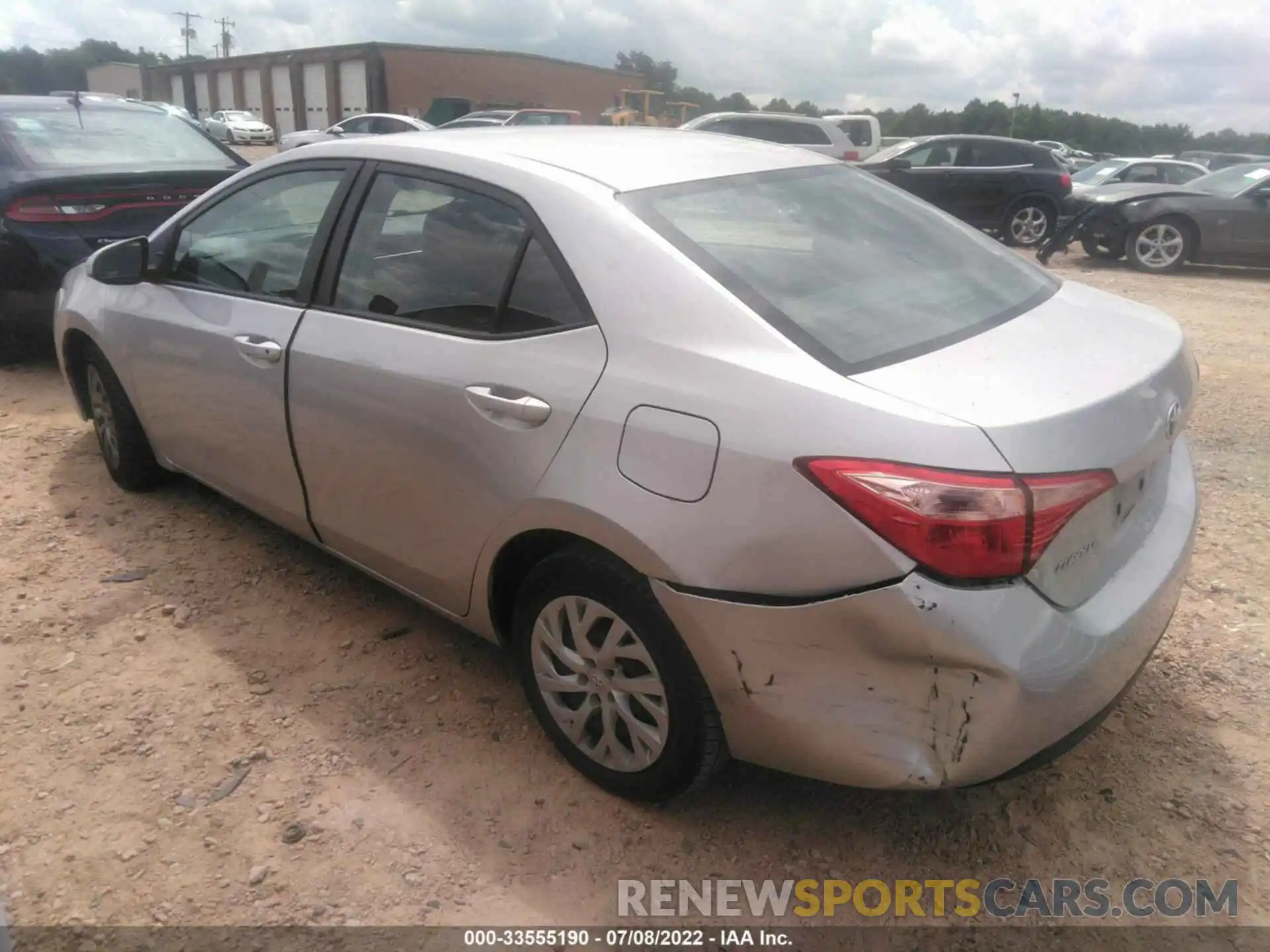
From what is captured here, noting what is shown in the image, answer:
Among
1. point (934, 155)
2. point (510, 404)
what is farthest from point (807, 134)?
point (510, 404)

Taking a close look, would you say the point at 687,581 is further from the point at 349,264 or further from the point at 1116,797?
the point at 349,264

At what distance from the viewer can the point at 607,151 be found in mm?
2742

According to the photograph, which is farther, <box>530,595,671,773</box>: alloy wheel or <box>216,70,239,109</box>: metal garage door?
<box>216,70,239,109</box>: metal garage door

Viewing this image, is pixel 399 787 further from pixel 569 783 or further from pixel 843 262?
pixel 843 262

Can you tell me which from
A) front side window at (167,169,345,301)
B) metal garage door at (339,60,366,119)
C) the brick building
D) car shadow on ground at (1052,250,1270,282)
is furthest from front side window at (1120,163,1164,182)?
metal garage door at (339,60,366,119)

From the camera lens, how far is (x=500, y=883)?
7.41 ft

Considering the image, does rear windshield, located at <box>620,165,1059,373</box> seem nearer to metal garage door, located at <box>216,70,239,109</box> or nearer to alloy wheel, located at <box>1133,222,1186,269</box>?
alloy wheel, located at <box>1133,222,1186,269</box>

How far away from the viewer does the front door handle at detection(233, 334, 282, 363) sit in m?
3.01

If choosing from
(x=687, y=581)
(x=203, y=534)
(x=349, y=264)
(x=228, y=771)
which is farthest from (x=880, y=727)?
(x=203, y=534)

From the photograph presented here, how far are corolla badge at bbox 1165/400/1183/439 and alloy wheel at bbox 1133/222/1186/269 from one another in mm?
10816

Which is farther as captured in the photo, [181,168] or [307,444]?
[181,168]

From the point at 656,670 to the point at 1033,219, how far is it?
13.6 m

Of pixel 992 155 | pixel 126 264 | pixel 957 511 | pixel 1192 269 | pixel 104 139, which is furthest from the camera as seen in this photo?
pixel 992 155

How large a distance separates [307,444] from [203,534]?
1.29 metres
